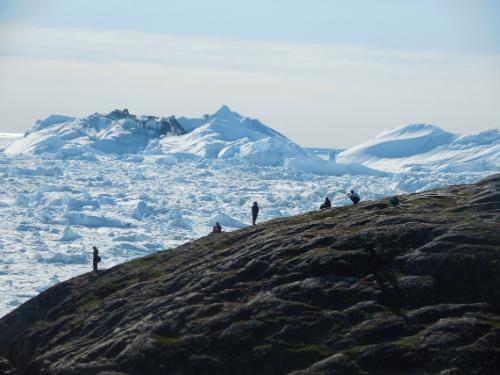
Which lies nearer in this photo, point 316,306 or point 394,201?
point 316,306

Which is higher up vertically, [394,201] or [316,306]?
[394,201]

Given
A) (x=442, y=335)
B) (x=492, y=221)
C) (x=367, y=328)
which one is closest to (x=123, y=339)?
(x=367, y=328)

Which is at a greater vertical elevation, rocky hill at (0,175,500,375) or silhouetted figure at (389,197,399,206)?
silhouetted figure at (389,197,399,206)

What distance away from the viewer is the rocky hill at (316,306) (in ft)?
123

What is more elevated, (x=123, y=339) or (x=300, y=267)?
(x=300, y=267)

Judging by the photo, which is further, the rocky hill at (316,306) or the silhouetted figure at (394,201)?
the silhouetted figure at (394,201)

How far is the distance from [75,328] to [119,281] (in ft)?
23.3

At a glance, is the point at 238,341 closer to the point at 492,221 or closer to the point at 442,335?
the point at 442,335

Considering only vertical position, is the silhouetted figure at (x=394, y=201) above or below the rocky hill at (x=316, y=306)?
above

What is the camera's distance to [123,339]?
44.9 meters

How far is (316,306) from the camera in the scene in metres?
42.6

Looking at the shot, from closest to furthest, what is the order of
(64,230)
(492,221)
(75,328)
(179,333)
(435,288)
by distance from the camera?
1. (435,288)
2. (179,333)
3. (492,221)
4. (75,328)
5. (64,230)

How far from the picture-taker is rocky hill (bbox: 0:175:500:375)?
1481 inches

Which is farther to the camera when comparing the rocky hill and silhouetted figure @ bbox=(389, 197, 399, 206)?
silhouetted figure @ bbox=(389, 197, 399, 206)
